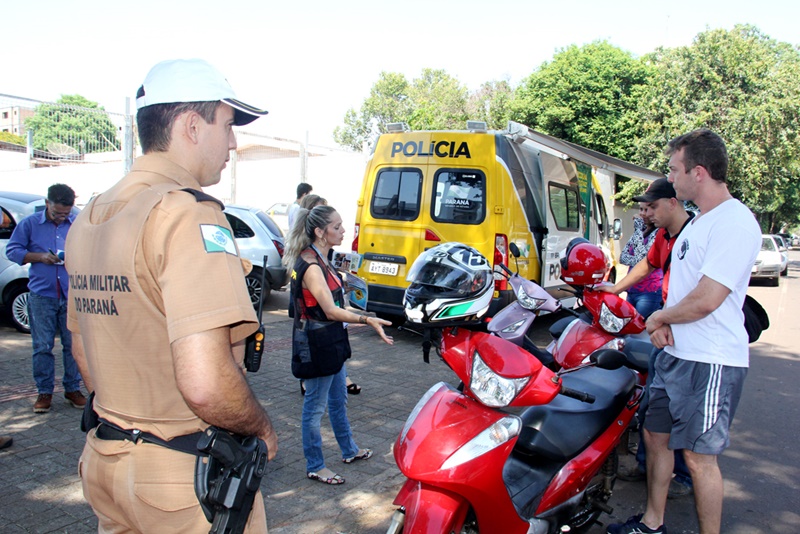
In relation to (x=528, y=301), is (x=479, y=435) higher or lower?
lower

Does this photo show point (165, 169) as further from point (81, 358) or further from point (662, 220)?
point (662, 220)

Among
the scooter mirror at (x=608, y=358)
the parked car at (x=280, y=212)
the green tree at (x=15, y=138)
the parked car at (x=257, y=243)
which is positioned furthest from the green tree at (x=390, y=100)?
the scooter mirror at (x=608, y=358)

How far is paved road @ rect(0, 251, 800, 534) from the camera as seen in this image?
339cm

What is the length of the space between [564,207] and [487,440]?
7.66m

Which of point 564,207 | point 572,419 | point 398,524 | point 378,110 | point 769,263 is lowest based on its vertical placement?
point 769,263

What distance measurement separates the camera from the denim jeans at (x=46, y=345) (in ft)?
15.9

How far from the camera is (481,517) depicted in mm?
2393

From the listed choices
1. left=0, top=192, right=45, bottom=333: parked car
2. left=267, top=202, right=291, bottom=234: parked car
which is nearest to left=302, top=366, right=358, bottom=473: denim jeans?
left=0, top=192, right=45, bottom=333: parked car

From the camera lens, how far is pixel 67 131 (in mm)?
12969

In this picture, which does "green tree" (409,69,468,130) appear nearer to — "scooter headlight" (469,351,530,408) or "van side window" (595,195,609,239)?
"van side window" (595,195,609,239)

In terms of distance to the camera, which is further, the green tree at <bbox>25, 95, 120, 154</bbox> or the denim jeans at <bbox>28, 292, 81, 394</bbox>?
the green tree at <bbox>25, 95, 120, 154</bbox>

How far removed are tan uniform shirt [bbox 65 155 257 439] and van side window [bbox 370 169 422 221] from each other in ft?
20.8

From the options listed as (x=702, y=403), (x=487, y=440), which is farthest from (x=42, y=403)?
(x=702, y=403)

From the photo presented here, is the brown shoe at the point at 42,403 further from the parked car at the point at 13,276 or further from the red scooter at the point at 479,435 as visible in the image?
the red scooter at the point at 479,435
